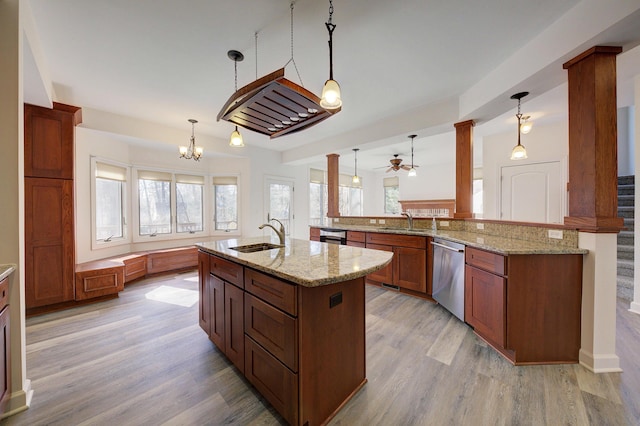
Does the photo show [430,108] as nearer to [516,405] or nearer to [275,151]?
[516,405]

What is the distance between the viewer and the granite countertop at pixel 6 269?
4.51 feet

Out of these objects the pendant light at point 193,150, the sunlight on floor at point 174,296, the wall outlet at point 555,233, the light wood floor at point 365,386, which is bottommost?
the light wood floor at point 365,386

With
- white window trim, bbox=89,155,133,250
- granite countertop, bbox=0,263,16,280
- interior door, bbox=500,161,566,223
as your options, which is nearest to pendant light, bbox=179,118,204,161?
white window trim, bbox=89,155,133,250

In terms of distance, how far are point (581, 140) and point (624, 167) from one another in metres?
5.03

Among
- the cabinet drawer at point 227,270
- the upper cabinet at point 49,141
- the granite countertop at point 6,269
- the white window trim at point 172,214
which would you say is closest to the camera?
the granite countertop at point 6,269

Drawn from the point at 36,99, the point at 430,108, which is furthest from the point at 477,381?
the point at 36,99

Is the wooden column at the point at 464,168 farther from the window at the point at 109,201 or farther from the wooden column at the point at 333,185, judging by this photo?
the window at the point at 109,201

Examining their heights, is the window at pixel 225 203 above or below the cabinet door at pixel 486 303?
above

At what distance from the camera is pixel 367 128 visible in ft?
14.2

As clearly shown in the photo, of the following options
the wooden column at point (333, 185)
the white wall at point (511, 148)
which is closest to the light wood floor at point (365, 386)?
the white wall at point (511, 148)

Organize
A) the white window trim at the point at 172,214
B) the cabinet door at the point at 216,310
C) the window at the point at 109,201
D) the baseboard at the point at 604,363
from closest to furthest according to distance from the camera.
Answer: the baseboard at the point at 604,363 → the cabinet door at the point at 216,310 → the window at the point at 109,201 → the white window trim at the point at 172,214

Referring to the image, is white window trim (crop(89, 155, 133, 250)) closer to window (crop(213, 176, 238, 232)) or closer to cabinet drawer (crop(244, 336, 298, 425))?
window (crop(213, 176, 238, 232))

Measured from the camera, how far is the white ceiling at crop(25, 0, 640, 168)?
180 cm

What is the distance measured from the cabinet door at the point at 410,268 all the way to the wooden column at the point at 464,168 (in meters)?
0.79
